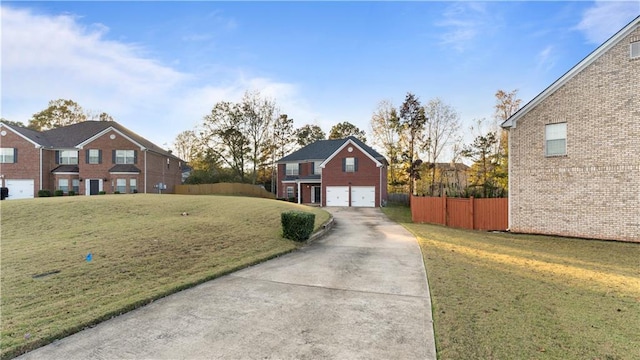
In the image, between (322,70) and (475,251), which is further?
(322,70)

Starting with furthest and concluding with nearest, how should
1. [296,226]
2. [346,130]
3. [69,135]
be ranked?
[346,130] < [69,135] < [296,226]

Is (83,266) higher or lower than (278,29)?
lower

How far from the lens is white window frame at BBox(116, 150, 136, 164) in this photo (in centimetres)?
3083

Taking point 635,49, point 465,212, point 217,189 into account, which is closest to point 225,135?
point 217,189

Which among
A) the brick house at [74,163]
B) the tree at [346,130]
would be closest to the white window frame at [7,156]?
the brick house at [74,163]

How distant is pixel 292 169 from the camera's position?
3662cm

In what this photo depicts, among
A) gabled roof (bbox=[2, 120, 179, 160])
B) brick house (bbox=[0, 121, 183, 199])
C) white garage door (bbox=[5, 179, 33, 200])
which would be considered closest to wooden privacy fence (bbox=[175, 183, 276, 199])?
brick house (bbox=[0, 121, 183, 199])

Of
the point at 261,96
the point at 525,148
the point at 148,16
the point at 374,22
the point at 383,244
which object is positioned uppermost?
the point at 261,96

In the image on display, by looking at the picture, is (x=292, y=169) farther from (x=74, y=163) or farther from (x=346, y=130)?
(x=74, y=163)

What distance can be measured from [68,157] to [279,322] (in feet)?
121

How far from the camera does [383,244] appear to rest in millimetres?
11094

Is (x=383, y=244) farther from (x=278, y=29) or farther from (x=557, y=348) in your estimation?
(x=278, y=29)

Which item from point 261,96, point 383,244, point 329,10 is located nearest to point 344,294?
point 383,244

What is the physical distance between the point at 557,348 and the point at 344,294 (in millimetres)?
3151
